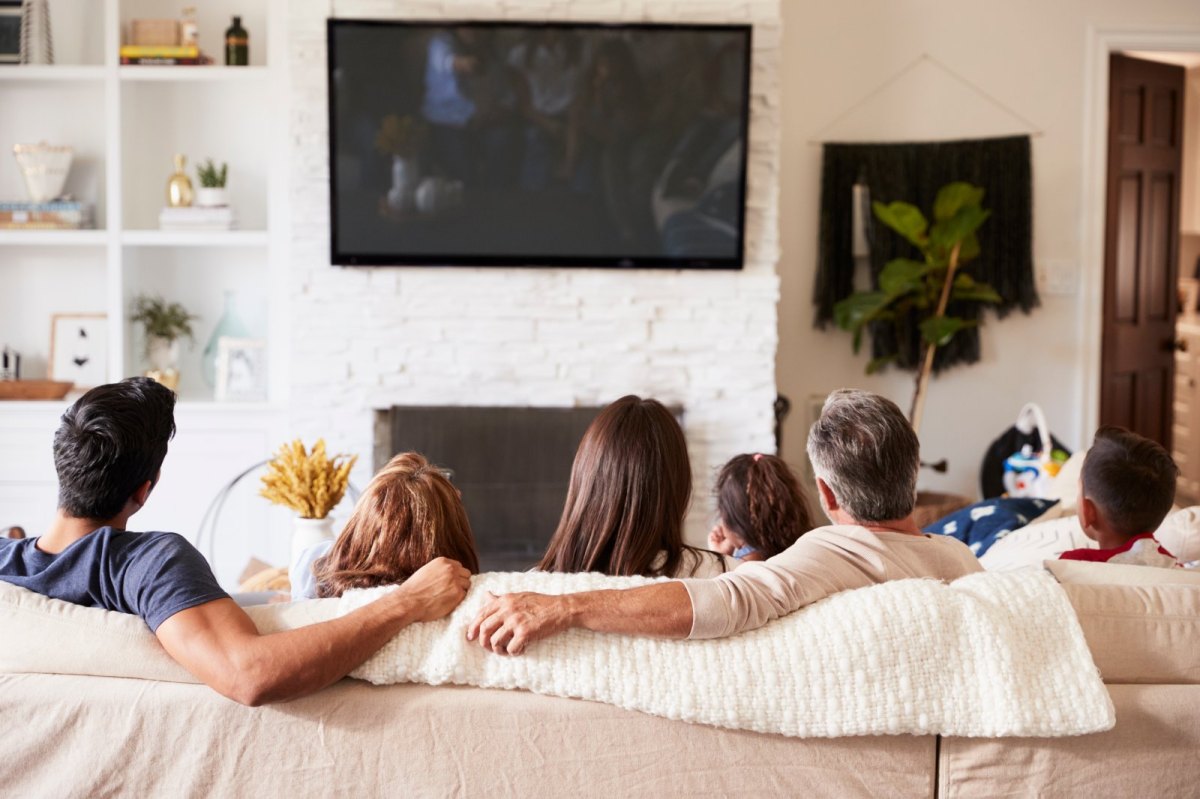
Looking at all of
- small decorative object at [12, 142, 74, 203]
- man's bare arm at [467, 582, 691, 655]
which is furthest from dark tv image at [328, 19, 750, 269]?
man's bare arm at [467, 582, 691, 655]

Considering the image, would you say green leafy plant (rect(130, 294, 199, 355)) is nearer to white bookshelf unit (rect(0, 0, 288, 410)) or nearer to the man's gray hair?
white bookshelf unit (rect(0, 0, 288, 410))

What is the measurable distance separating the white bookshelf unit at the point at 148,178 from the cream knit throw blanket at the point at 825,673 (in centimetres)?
301

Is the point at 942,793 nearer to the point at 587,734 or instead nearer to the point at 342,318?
the point at 587,734

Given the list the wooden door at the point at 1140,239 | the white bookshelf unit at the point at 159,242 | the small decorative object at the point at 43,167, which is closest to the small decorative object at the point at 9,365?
the white bookshelf unit at the point at 159,242

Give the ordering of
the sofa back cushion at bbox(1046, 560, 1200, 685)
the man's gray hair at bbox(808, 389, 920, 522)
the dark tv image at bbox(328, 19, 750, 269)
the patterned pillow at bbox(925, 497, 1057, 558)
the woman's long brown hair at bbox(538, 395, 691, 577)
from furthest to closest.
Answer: the dark tv image at bbox(328, 19, 750, 269)
the patterned pillow at bbox(925, 497, 1057, 558)
the woman's long brown hair at bbox(538, 395, 691, 577)
the man's gray hair at bbox(808, 389, 920, 522)
the sofa back cushion at bbox(1046, 560, 1200, 685)

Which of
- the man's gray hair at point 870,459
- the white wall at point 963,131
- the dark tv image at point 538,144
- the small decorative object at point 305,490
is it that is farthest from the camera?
the white wall at point 963,131

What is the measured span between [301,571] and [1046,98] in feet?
12.4

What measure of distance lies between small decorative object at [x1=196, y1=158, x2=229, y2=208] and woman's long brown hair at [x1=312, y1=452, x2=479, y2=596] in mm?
2883

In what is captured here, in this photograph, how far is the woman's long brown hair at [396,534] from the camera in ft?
5.45

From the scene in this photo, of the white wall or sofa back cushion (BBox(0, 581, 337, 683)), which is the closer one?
sofa back cushion (BBox(0, 581, 337, 683))

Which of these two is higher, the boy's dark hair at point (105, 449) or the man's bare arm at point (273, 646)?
the boy's dark hair at point (105, 449)

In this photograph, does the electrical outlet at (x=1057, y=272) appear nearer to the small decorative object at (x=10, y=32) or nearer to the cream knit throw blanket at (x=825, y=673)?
the cream knit throw blanket at (x=825, y=673)

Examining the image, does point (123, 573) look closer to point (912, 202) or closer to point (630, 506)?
point (630, 506)

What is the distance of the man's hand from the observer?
152 centimetres
